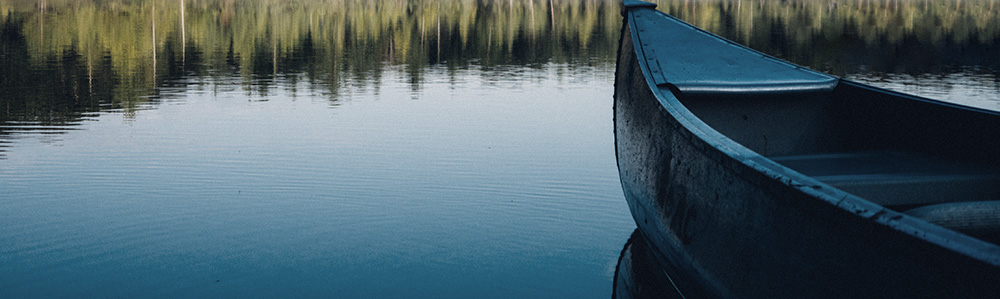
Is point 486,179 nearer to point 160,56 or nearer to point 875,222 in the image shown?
point 875,222

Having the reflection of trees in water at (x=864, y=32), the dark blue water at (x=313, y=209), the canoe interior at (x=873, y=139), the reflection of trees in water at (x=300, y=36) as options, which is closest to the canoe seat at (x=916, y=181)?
the canoe interior at (x=873, y=139)

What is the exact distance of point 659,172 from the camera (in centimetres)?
490

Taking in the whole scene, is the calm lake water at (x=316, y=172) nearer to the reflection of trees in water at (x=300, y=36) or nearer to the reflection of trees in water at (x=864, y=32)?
the reflection of trees in water at (x=300, y=36)

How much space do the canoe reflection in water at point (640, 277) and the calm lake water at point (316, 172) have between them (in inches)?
4.1

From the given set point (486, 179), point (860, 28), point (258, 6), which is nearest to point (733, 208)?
point (486, 179)

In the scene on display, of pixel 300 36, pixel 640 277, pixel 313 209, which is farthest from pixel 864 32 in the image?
pixel 640 277

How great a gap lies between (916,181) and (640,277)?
69.9 inches

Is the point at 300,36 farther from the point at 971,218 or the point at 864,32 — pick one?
the point at 971,218

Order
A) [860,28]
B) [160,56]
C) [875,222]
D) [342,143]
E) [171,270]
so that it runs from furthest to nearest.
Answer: [860,28] < [160,56] < [342,143] < [171,270] < [875,222]

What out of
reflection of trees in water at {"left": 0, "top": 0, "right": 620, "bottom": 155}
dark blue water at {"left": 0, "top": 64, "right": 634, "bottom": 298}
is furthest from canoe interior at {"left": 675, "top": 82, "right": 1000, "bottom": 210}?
reflection of trees in water at {"left": 0, "top": 0, "right": 620, "bottom": 155}

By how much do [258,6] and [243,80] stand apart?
125 feet

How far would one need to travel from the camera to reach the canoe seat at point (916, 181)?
4941 millimetres


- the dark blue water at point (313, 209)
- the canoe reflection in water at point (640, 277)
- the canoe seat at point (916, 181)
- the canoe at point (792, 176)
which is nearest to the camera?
the canoe at point (792, 176)

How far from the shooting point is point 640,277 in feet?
19.1
